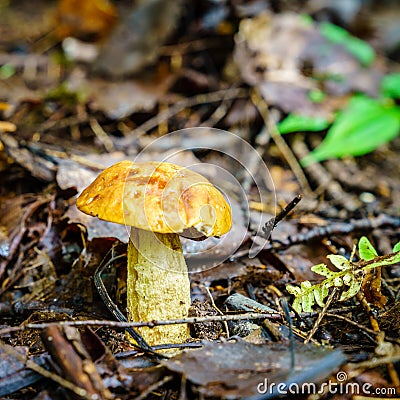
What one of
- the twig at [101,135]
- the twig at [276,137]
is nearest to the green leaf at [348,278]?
the twig at [276,137]

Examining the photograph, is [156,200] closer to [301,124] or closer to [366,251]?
[366,251]

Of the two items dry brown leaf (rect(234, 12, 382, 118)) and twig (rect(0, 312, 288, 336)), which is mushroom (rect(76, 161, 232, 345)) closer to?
twig (rect(0, 312, 288, 336))

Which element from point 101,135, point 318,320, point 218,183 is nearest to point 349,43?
point 218,183

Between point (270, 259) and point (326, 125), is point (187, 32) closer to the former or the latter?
point (326, 125)

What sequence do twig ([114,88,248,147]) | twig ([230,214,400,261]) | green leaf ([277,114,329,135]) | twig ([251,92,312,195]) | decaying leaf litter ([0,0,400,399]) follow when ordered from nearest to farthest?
decaying leaf litter ([0,0,400,399]) < twig ([230,214,400,261]) < twig ([251,92,312,195]) < green leaf ([277,114,329,135]) < twig ([114,88,248,147])

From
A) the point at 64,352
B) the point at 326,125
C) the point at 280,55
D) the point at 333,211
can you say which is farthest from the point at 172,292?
the point at 280,55

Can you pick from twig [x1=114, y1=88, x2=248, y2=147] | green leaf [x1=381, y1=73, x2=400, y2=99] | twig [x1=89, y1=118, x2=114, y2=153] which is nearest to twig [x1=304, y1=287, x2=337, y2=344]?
twig [x1=89, y1=118, x2=114, y2=153]
